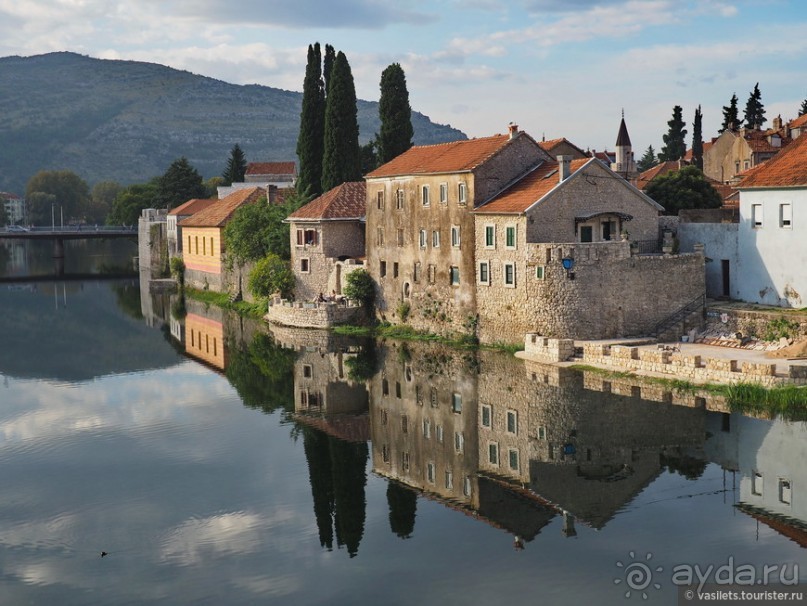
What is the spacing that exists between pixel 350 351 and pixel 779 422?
70.5 feet

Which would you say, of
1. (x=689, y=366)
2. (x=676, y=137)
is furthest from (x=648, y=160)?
(x=689, y=366)

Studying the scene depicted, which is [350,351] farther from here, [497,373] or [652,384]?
[652,384]

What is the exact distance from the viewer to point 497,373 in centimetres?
3853

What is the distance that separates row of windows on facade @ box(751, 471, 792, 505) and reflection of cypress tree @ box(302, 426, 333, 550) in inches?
398

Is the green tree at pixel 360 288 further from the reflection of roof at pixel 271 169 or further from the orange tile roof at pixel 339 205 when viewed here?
the reflection of roof at pixel 271 169

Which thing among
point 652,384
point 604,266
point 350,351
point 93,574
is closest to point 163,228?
point 350,351

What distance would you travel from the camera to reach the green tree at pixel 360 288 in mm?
52562

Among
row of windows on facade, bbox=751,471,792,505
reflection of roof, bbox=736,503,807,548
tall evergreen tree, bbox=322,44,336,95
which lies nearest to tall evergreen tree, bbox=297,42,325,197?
tall evergreen tree, bbox=322,44,336,95

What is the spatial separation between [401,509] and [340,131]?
4194cm

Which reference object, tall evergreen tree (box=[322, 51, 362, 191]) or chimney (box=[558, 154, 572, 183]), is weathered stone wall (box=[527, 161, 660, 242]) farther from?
tall evergreen tree (box=[322, 51, 362, 191])

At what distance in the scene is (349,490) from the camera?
25906mm

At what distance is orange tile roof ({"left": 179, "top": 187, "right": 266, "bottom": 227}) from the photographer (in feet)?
242

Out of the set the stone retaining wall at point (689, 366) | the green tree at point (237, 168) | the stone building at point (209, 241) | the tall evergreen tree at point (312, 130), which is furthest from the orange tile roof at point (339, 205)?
the green tree at point (237, 168)

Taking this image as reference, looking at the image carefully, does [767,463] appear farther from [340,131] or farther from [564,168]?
[340,131]
